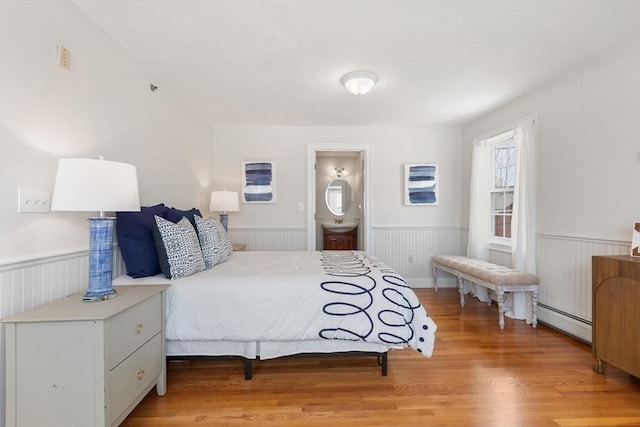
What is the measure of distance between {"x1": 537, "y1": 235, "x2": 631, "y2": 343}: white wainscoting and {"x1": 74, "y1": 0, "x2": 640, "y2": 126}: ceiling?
1.51m

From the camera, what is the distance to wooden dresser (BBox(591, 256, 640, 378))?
1840 millimetres

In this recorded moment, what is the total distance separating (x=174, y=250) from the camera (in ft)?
6.57

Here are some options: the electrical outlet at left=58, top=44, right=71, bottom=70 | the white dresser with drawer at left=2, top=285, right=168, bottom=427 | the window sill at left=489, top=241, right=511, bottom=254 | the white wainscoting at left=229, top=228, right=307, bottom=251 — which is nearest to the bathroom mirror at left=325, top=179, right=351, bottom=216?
the white wainscoting at left=229, top=228, right=307, bottom=251

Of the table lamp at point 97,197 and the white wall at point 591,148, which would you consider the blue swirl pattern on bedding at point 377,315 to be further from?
the white wall at point 591,148

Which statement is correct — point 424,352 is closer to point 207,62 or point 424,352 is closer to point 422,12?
point 422,12

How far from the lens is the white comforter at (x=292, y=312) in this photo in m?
1.93

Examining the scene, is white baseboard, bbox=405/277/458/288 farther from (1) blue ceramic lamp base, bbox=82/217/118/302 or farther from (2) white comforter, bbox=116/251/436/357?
(1) blue ceramic lamp base, bbox=82/217/118/302

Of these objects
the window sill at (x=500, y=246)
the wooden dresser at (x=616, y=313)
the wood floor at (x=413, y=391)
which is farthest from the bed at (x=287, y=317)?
the window sill at (x=500, y=246)

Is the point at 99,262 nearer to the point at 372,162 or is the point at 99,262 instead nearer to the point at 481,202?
the point at 372,162

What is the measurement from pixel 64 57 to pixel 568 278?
4092 millimetres

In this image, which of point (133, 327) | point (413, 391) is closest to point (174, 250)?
point (133, 327)

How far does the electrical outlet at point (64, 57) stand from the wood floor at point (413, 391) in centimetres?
199

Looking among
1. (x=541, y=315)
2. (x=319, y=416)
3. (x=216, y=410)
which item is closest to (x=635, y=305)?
(x=541, y=315)

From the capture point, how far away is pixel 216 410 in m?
1.70
